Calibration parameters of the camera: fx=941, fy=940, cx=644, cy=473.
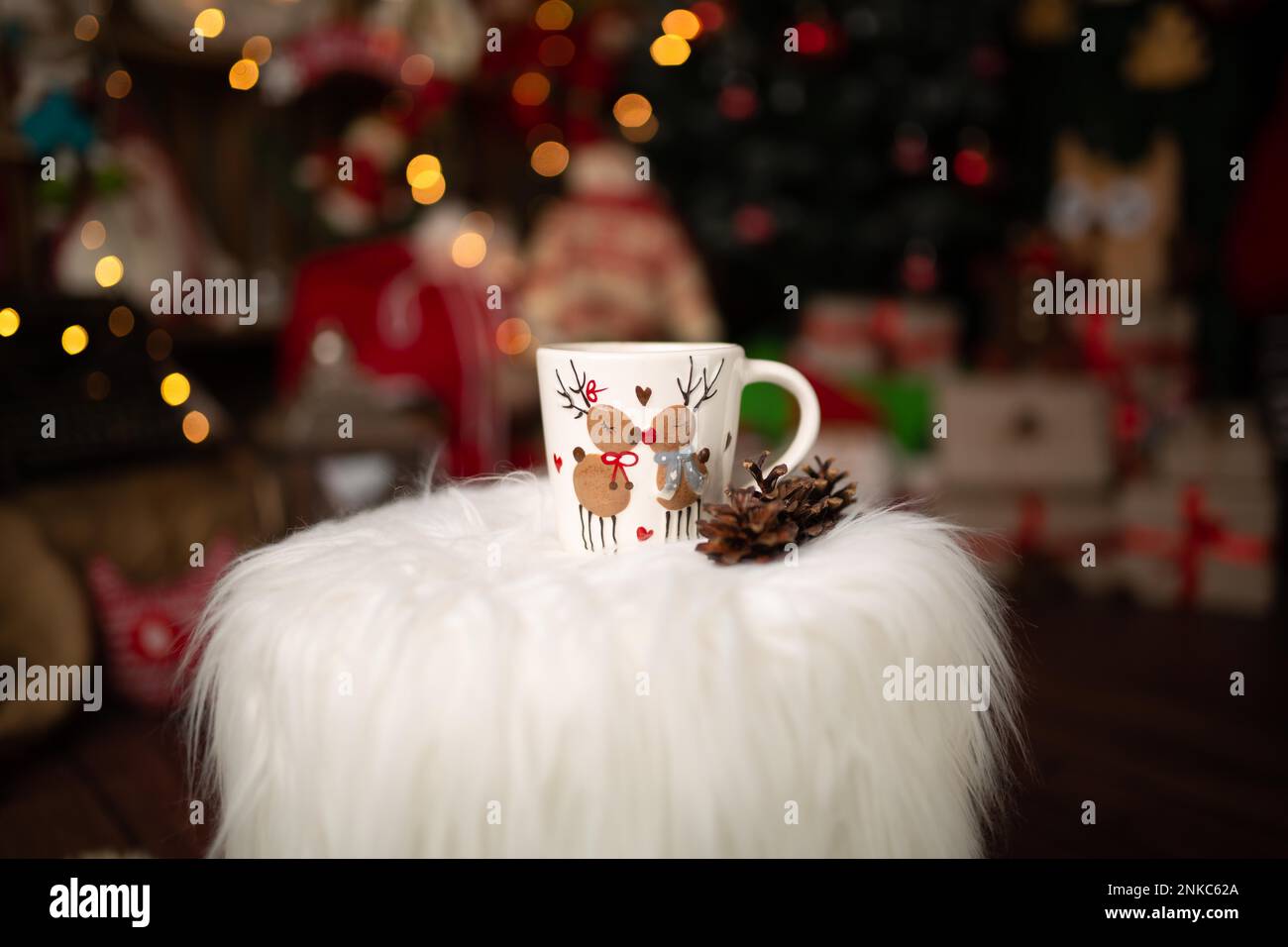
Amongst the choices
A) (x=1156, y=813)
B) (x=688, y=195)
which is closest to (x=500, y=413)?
(x=688, y=195)

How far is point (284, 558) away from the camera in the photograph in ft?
1.79

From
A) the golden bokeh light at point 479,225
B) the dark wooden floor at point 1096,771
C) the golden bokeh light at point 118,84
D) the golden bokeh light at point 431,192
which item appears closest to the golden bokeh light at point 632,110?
the golden bokeh light at point 431,192

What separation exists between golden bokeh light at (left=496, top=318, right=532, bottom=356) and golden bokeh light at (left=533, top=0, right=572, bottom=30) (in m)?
0.95

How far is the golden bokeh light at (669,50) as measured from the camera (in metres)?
2.37

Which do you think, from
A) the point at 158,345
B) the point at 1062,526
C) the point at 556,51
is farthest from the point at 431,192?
the point at 1062,526

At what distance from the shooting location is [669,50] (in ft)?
7.82

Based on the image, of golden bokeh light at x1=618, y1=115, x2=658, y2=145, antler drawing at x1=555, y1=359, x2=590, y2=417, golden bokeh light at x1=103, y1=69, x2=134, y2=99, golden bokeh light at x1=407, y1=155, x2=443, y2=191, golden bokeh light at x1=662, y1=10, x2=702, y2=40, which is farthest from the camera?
golden bokeh light at x1=618, y1=115, x2=658, y2=145

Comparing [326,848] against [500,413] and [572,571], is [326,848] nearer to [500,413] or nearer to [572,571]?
[572,571]

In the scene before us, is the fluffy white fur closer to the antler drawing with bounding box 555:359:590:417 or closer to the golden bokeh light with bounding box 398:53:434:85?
the antler drawing with bounding box 555:359:590:417

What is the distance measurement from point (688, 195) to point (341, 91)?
35.3 inches

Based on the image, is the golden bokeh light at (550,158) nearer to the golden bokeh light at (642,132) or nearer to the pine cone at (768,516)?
the golden bokeh light at (642,132)

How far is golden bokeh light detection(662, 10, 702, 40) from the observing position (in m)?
2.35

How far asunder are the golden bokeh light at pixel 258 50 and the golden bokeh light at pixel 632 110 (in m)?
0.93

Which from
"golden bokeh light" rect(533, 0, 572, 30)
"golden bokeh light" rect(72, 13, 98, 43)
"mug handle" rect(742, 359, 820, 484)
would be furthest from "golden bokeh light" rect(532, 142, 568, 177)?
"mug handle" rect(742, 359, 820, 484)
